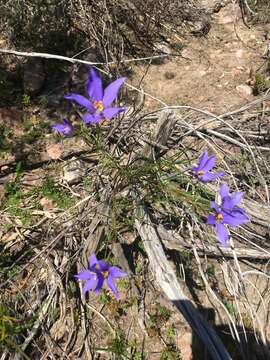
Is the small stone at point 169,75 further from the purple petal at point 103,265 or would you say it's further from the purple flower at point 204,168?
the purple petal at point 103,265

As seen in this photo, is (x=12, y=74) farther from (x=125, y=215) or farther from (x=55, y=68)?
(x=125, y=215)

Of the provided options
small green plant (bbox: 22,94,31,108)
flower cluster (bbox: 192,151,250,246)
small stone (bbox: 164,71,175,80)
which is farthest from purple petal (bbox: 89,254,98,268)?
small stone (bbox: 164,71,175,80)

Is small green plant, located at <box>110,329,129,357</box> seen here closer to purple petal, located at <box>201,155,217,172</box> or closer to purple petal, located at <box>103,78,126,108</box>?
purple petal, located at <box>201,155,217,172</box>

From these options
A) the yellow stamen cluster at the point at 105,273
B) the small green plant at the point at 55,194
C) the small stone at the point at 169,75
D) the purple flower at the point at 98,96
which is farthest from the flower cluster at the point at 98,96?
the small stone at the point at 169,75

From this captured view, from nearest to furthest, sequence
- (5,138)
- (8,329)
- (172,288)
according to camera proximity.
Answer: (8,329)
(172,288)
(5,138)

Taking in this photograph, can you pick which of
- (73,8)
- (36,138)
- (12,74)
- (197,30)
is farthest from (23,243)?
(197,30)

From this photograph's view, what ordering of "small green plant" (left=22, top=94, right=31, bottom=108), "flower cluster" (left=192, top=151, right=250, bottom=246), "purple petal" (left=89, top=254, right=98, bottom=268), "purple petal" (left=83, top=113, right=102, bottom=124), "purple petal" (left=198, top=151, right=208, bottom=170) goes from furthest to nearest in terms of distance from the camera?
"small green plant" (left=22, top=94, right=31, bottom=108), "purple petal" (left=198, top=151, right=208, bottom=170), "purple petal" (left=89, top=254, right=98, bottom=268), "flower cluster" (left=192, top=151, right=250, bottom=246), "purple petal" (left=83, top=113, right=102, bottom=124)

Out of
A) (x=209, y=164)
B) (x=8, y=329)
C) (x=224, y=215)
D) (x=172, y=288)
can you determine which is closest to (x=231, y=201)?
(x=224, y=215)

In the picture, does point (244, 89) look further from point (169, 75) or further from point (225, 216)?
point (225, 216)
